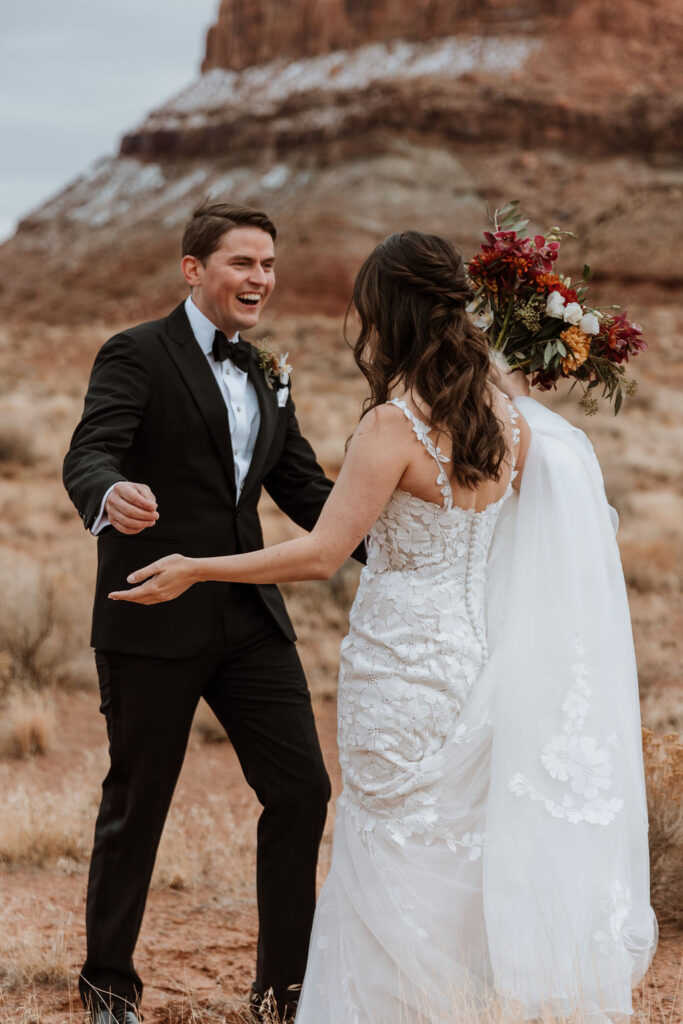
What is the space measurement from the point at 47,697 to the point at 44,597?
124cm

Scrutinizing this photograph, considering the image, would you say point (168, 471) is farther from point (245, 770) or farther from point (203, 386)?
point (245, 770)

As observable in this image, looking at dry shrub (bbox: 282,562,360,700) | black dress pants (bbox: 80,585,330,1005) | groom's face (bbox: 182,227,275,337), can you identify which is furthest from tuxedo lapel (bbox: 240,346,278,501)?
dry shrub (bbox: 282,562,360,700)

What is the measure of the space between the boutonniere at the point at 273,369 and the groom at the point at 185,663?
10.7 inches

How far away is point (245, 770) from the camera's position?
11.6 feet

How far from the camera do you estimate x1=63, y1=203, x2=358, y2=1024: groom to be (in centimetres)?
340

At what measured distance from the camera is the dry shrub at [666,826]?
4516mm

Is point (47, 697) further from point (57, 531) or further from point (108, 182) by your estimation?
point (108, 182)

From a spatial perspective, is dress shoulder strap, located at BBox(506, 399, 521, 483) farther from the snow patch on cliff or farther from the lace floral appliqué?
the snow patch on cliff

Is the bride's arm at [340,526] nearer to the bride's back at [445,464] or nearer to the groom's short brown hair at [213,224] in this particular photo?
the bride's back at [445,464]

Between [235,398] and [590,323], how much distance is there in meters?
1.19

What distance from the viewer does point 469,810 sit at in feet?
9.44

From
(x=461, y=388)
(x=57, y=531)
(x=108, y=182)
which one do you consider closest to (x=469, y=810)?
(x=461, y=388)

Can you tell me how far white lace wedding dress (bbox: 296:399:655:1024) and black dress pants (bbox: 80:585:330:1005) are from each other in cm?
45

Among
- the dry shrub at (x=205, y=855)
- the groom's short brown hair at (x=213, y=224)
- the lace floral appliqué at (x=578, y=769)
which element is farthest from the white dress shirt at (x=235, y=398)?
the dry shrub at (x=205, y=855)
